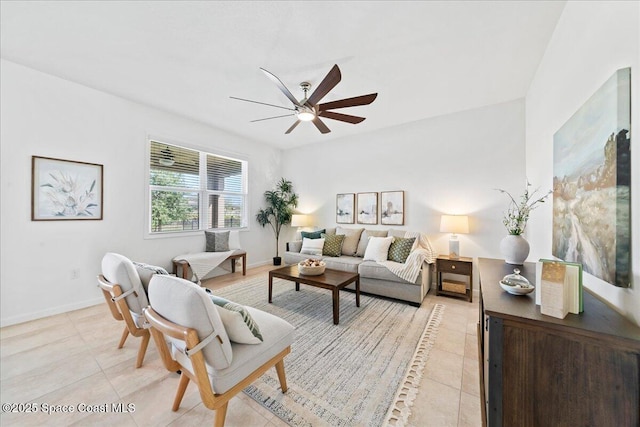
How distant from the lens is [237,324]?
1298 mm

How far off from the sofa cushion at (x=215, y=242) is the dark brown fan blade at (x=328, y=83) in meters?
3.04

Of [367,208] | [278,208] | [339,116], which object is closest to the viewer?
[339,116]

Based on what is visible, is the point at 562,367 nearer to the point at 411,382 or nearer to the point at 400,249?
the point at 411,382

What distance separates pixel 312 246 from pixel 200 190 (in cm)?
235

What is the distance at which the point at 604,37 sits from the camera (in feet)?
3.95

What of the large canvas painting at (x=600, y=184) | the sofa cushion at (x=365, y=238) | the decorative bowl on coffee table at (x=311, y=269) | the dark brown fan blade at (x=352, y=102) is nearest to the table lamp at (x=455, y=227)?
the sofa cushion at (x=365, y=238)

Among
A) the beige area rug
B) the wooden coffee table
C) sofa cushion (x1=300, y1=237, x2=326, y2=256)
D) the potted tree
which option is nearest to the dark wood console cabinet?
the beige area rug

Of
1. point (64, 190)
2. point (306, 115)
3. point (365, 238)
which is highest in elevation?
point (306, 115)

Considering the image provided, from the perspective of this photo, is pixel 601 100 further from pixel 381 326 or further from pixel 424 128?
pixel 424 128

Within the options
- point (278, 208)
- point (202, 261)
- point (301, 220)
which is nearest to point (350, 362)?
point (202, 261)

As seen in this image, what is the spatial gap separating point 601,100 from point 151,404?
3148 millimetres

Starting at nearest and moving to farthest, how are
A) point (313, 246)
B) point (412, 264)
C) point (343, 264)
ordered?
1. point (412, 264)
2. point (343, 264)
3. point (313, 246)

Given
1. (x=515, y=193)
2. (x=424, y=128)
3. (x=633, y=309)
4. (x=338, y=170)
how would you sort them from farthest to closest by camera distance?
(x=338, y=170) → (x=424, y=128) → (x=515, y=193) → (x=633, y=309)

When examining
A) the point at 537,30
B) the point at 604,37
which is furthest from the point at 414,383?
the point at 537,30
